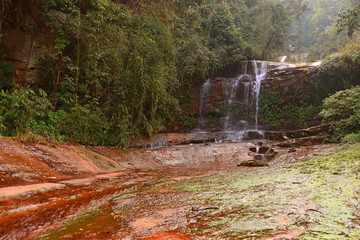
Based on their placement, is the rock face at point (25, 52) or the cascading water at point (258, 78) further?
the cascading water at point (258, 78)

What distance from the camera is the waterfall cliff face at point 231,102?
56.9 ft

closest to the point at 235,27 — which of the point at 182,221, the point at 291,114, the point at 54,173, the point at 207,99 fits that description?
the point at 207,99

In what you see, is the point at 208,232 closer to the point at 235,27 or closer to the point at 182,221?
the point at 182,221

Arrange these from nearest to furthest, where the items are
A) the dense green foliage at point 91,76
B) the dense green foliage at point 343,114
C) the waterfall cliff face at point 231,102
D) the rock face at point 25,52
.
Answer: the dense green foliage at point 91,76 < the rock face at point 25,52 < the dense green foliage at point 343,114 < the waterfall cliff face at point 231,102

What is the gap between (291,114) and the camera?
16.4m

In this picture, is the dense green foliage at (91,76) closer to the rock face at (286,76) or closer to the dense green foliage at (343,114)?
the rock face at (286,76)

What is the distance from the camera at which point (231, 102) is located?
1806 centimetres

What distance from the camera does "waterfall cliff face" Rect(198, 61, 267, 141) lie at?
1734cm

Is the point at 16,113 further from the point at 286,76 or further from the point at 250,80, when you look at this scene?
the point at 286,76

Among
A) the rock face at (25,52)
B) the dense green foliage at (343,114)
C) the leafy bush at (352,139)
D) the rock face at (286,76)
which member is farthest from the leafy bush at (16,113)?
the rock face at (286,76)

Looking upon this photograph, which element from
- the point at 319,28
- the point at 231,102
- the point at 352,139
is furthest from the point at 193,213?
the point at 319,28

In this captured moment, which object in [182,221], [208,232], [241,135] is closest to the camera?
[208,232]

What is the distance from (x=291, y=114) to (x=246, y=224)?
1666 centimetres

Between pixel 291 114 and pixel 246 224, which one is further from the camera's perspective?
pixel 291 114
